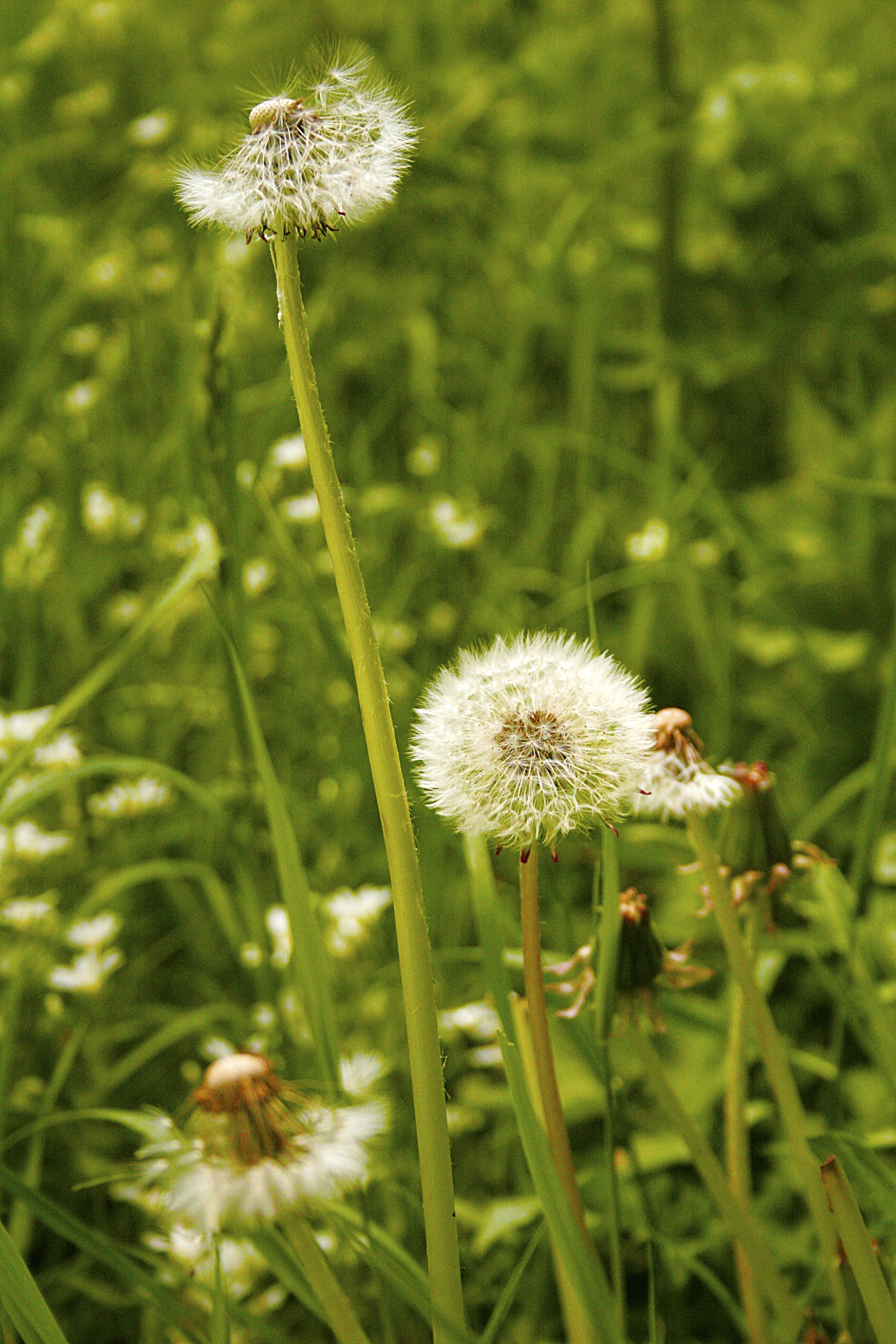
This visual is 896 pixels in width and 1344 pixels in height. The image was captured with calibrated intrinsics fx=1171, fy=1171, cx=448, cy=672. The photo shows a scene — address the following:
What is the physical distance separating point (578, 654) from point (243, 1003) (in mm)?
929

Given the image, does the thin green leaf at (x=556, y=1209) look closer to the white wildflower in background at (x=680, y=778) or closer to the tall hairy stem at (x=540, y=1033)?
the tall hairy stem at (x=540, y=1033)

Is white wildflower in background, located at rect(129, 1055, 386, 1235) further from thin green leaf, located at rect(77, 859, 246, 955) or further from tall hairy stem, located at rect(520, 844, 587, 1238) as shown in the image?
thin green leaf, located at rect(77, 859, 246, 955)

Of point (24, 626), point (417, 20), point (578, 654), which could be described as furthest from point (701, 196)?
point (578, 654)

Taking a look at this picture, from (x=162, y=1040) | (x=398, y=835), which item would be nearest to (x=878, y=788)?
(x=398, y=835)

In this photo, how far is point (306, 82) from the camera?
72 centimetres

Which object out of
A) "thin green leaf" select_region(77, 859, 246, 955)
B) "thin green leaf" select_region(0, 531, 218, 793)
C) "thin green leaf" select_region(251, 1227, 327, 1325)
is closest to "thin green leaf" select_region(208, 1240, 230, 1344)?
"thin green leaf" select_region(251, 1227, 327, 1325)

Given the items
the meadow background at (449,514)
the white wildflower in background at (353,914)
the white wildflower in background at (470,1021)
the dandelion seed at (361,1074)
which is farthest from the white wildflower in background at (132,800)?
the dandelion seed at (361,1074)

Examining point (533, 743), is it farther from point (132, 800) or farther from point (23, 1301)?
point (132, 800)

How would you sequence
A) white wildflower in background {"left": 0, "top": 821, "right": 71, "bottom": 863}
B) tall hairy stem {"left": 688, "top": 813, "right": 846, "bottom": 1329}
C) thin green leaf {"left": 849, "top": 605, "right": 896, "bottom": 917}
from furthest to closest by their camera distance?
white wildflower in background {"left": 0, "top": 821, "right": 71, "bottom": 863} → thin green leaf {"left": 849, "top": 605, "right": 896, "bottom": 917} → tall hairy stem {"left": 688, "top": 813, "right": 846, "bottom": 1329}

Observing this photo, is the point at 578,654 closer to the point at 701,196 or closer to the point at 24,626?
the point at 24,626

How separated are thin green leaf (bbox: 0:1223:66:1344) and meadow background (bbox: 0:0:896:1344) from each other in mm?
45

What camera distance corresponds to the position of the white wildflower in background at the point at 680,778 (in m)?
0.77

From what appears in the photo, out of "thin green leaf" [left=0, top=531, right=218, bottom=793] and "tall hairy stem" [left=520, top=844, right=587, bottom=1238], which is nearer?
"tall hairy stem" [left=520, top=844, right=587, bottom=1238]

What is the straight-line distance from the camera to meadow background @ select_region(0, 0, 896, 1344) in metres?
1.18
